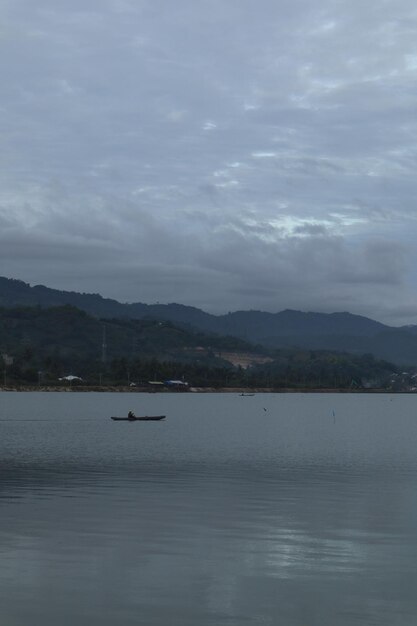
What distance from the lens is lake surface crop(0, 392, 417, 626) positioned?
2759cm

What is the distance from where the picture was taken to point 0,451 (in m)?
84.9

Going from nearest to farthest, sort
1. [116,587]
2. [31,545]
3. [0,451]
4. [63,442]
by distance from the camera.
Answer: [116,587] < [31,545] < [0,451] < [63,442]

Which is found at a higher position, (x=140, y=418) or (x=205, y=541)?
(x=140, y=418)

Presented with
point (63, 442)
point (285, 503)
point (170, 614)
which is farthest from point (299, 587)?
point (63, 442)

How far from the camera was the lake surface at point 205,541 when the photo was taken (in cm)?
2759

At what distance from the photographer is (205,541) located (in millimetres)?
38344

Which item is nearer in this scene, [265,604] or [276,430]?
[265,604]

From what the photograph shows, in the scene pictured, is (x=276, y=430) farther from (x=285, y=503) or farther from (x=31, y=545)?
(x=31, y=545)

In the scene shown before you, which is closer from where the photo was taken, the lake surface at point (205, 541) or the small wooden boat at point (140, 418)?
the lake surface at point (205, 541)

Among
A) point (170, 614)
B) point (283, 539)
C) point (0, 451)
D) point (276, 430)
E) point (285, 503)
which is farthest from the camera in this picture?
point (276, 430)

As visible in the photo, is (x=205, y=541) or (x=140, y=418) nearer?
(x=205, y=541)

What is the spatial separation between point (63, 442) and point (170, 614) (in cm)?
7407

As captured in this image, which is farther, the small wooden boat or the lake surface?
the small wooden boat

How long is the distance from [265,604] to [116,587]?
5004 mm
